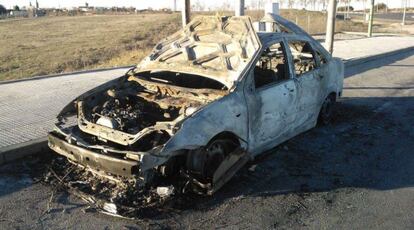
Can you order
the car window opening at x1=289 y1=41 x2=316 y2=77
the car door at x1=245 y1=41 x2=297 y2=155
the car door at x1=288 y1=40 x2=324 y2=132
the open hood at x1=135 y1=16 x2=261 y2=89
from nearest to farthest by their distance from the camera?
the car door at x1=245 y1=41 x2=297 y2=155
the open hood at x1=135 y1=16 x2=261 y2=89
the car door at x1=288 y1=40 x2=324 y2=132
the car window opening at x1=289 y1=41 x2=316 y2=77

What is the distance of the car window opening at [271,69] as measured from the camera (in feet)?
→ 18.8

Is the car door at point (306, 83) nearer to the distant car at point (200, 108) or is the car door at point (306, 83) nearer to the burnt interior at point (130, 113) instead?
the distant car at point (200, 108)

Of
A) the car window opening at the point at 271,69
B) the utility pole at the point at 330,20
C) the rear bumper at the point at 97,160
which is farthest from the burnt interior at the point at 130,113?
the utility pole at the point at 330,20

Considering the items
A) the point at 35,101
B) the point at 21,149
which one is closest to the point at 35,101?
the point at 35,101

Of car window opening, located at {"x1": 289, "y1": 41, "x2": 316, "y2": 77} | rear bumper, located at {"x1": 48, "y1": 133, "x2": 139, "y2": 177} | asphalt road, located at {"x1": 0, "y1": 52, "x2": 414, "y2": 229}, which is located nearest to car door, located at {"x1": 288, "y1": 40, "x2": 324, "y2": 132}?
car window opening, located at {"x1": 289, "y1": 41, "x2": 316, "y2": 77}

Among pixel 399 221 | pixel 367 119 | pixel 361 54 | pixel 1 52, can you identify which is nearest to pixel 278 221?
pixel 399 221

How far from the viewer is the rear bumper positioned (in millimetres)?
4090

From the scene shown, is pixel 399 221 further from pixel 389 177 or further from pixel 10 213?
pixel 10 213

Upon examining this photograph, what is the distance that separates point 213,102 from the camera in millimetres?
4602

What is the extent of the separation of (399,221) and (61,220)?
10.7 feet

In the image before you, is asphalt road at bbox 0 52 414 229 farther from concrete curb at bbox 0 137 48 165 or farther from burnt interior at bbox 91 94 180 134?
burnt interior at bbox 91 94 180 134

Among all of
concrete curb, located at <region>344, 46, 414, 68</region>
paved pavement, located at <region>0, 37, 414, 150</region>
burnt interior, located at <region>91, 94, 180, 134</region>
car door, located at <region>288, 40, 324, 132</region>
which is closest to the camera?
burnt interior, located at <region>91, 94, 180, 134</region>

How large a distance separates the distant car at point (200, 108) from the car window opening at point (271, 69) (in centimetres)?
1

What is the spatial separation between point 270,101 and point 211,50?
1008 millimetres
